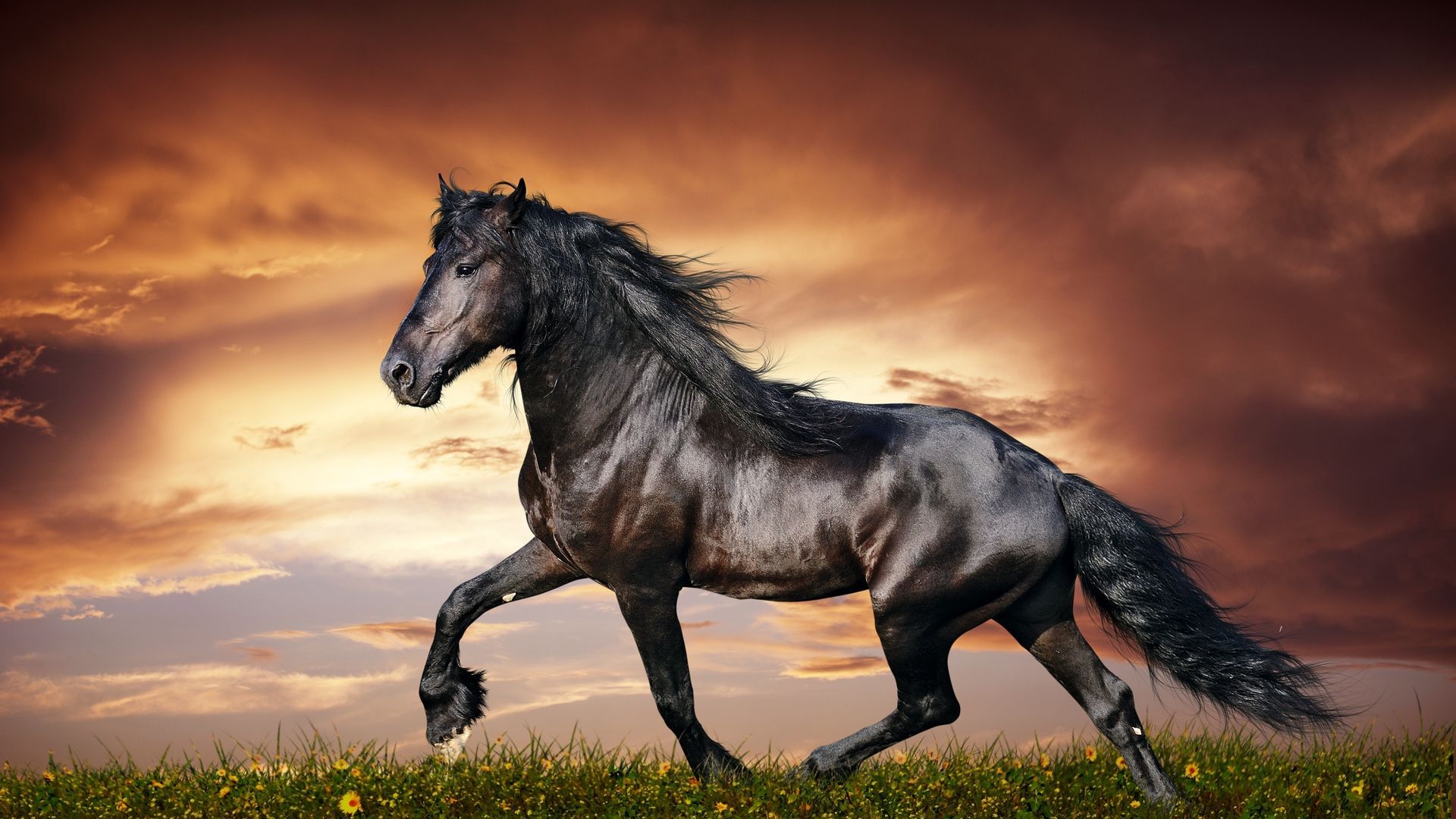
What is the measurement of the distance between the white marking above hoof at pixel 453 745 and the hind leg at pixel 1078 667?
9.49 feet

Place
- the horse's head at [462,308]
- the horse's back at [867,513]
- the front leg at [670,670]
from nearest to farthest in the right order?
the horse's head at [462,308] < the horse's back at [867,513] < the front leg at [670,670]

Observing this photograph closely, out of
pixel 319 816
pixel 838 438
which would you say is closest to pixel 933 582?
pixel 838 438

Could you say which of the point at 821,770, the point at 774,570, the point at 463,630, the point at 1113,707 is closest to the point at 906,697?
the point at 821,770

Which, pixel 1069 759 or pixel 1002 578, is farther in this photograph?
pixel 1069 759

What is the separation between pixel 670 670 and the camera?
5758mm

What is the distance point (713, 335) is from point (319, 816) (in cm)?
289

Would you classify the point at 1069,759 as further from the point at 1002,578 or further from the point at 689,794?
the point at 689,794

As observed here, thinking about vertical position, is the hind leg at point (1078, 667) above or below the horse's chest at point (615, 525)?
below

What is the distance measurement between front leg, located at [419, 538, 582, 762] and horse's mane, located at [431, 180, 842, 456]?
1194 mm

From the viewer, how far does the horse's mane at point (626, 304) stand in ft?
18.8

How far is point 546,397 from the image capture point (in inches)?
231

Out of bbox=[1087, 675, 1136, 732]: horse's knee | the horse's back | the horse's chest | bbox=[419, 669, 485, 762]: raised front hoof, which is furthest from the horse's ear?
bbox=[1087, 675, 1136, 732]: horse's knee

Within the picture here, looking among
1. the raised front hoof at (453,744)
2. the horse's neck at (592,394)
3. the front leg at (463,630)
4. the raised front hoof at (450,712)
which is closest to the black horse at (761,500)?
the horse's neck at (592,394)

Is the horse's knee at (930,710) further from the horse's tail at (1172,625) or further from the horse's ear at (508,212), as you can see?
the horse's ear at (508,212)
